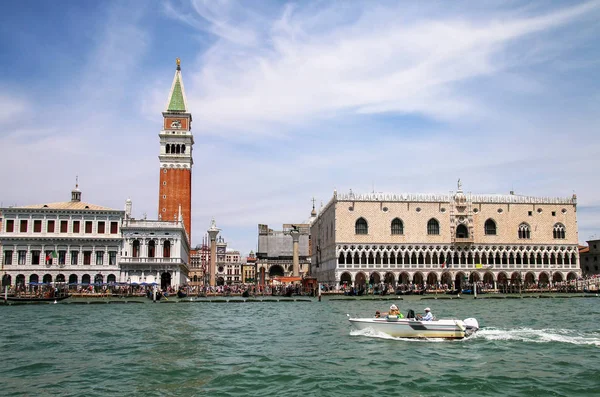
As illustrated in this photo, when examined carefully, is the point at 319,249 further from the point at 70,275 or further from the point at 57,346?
the point at 57,346

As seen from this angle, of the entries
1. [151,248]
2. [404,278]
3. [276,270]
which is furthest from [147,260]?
[276,270]

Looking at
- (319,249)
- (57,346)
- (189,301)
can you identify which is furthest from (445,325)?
(319,249)

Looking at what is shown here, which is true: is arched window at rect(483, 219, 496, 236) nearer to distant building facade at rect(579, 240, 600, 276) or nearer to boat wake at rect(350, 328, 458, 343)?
distant building facade at rect(579, 240, 600, 276)

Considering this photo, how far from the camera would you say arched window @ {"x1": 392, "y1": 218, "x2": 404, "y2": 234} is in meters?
69.2

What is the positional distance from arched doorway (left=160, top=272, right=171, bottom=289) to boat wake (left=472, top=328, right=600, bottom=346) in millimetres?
44670

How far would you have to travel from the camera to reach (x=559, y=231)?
71.6 metres

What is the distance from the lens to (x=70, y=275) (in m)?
60.2

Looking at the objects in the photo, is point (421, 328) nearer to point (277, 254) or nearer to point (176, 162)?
point (176, 162)

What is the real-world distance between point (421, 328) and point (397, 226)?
4854 cm

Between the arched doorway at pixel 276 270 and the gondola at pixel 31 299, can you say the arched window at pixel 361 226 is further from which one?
the arched doorway at pixel 276 270

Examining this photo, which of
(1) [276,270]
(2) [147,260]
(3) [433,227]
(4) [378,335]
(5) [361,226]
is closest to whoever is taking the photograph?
(4) [378,335]

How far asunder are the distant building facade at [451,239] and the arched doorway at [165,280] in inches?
747

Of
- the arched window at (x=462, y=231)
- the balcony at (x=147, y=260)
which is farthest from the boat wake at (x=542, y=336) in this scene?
the arched window at (x=462, y=231)

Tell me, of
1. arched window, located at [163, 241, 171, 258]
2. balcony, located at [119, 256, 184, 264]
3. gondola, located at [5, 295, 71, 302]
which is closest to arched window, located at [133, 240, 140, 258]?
balcony, located at [119, 256, 184, 264]
